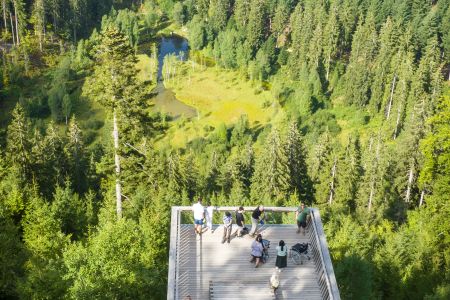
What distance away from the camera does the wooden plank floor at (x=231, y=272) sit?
848 inches

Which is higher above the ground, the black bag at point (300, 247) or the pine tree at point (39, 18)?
the black bag at point (300, 247)

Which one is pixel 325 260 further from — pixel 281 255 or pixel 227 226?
pixel 227 226

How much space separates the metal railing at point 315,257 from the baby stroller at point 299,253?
0.41 meters

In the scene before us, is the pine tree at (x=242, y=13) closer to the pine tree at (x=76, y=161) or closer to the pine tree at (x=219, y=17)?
the pine tree at (x=219, y=17)

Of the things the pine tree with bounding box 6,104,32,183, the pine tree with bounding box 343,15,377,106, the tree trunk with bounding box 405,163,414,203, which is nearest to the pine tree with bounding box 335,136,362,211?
the tree trunk with bounding box 405,163,414,203

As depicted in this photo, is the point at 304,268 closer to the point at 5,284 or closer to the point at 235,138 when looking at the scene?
the point at 5,284

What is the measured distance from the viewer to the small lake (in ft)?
366

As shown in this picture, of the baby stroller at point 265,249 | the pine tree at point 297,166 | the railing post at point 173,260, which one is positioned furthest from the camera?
the pine tree at point 297,166

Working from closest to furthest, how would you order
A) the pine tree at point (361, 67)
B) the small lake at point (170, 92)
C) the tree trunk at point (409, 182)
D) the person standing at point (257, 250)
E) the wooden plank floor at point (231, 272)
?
the wooden plank floor at point (231, 272)
the person standing at point (257, 250)
the tree trunk at point (409, 182)
the pine tree at point (361, 67)
the small lake at point (170, 92)

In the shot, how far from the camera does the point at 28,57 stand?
120m

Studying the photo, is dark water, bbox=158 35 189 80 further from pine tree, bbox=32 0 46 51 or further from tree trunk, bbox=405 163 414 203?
tree trunk, bbox=405 163 414 203

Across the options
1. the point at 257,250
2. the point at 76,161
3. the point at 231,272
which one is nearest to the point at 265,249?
the point at 257,250

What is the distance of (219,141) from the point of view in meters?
97.2

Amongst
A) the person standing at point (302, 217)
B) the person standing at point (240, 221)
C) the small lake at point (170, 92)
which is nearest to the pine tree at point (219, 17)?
the small lake at point (170, 92)
